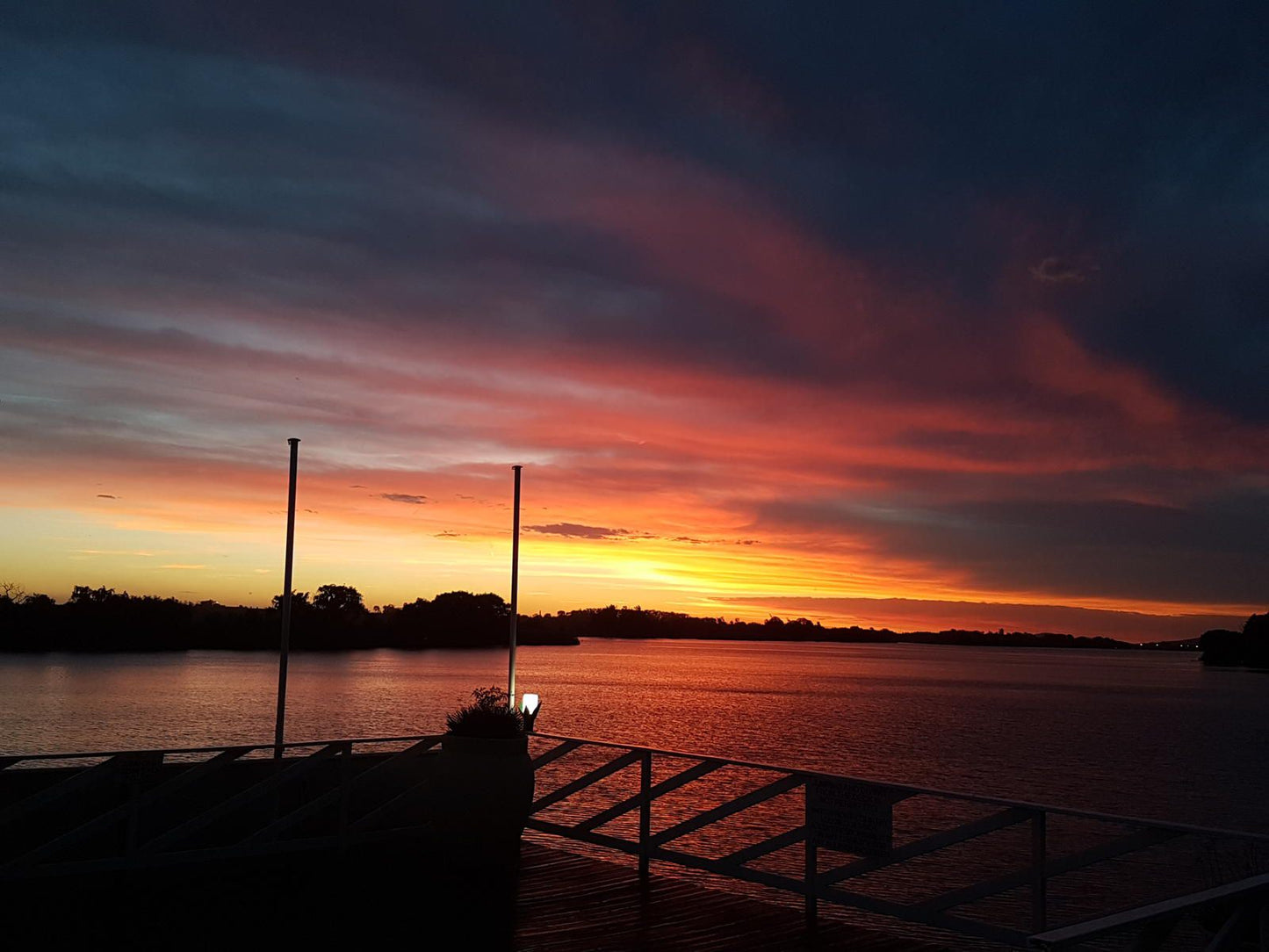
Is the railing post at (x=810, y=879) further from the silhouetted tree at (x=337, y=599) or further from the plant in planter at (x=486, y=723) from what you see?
the silhouetted tree at (x=337, y=599)

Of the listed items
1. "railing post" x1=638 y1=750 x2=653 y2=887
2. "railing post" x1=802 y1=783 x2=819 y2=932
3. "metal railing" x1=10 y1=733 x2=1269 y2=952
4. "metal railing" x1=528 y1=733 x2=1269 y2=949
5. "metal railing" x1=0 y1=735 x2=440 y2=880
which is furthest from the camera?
"railing post" x1=638 y1=750 x2=653 y2=887

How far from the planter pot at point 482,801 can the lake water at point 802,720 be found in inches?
1146

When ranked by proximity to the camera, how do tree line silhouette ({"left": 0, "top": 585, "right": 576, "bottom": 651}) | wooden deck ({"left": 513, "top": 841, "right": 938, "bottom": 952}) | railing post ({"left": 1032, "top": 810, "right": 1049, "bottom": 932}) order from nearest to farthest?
railing post ({"left": 1032, "top": 810, "right": 1049, "bottom": 932})
wooden deck ({"left": 513, "top": 841, "right": 938, "bottom": 952})
tree line silhouette ({"left": 0, "top": 585, "right": 576, "bottom": 651})

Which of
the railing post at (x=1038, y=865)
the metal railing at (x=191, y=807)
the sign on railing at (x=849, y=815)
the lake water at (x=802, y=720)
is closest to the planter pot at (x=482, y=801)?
the metal railing at (x=191, y=807)

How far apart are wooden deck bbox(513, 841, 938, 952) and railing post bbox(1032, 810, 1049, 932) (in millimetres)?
842

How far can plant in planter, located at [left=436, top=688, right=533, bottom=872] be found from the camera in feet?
28.6

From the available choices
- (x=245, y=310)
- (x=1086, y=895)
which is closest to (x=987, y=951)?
(x=1086, y=895)

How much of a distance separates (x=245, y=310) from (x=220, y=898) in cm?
1260

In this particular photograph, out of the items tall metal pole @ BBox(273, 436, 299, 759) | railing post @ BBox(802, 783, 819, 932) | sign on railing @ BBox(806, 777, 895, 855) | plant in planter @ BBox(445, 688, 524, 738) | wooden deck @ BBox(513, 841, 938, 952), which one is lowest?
wooden deck @ BBox(513, 841, 938, 952)

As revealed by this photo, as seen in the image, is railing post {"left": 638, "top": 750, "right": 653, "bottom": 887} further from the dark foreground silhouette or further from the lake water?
the dark foreground silhouette

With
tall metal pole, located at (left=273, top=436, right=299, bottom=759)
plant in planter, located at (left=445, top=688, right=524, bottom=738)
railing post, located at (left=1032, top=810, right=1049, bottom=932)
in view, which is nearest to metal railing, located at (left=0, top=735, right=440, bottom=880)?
plant in planter, located at (left=445, top=688, right=524, bottom=738)

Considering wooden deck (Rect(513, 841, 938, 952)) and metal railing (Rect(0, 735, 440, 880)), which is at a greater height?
metal railing (Rect(0, 735, 440, 880))

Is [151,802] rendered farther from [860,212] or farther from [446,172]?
[860,212]

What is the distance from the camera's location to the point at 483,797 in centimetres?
877
